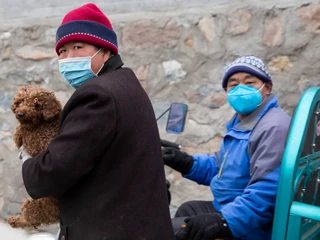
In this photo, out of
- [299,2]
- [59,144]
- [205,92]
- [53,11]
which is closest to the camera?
[59,144]

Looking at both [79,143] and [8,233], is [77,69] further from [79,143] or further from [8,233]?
[8,233]

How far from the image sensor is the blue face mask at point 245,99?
6.71 feet

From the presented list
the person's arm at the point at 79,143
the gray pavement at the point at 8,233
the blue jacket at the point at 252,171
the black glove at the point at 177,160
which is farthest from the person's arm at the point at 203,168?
the gray pavement at the point at 8,233

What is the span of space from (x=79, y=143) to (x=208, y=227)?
630mm

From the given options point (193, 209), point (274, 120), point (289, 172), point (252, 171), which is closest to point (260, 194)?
point (252, 171)

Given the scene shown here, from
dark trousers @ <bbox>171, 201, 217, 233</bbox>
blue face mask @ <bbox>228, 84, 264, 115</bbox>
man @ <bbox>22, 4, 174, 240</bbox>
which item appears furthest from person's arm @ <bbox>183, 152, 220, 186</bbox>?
man @ <bbox>22, 4, 174, 240</bbox>

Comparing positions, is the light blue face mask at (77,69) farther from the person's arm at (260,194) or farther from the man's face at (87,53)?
the person's arm at (260,194)

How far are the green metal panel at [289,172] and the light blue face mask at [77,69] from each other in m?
0.75

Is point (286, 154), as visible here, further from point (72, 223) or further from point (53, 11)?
point (53, 11)

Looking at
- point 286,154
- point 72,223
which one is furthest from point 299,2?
point 72,223

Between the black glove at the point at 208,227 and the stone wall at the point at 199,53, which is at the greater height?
the stone wall at the point at 199,53

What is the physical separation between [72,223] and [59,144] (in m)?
0.30

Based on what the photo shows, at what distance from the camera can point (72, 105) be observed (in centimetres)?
151

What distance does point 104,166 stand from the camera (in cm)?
150
